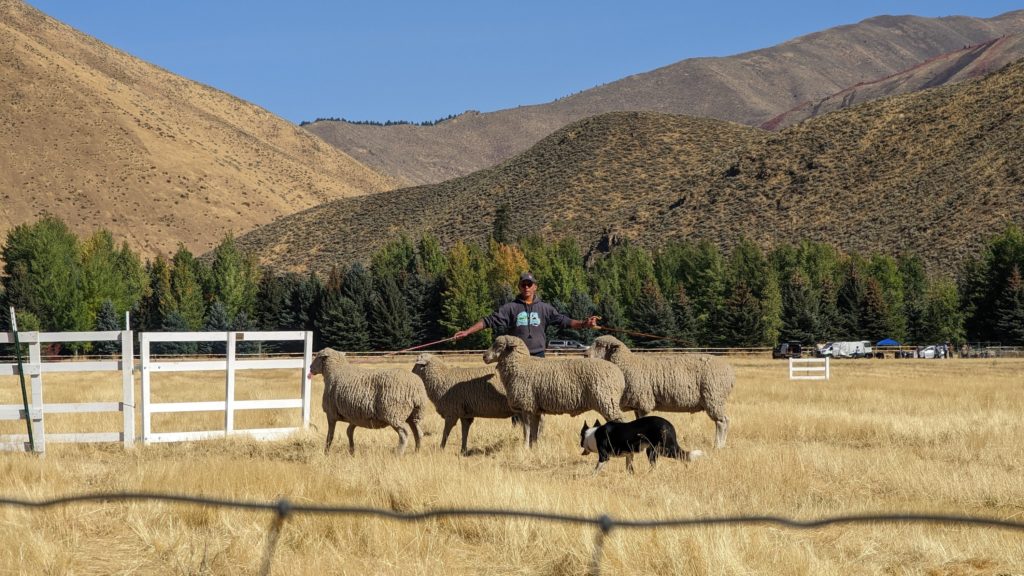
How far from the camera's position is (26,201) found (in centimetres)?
12975

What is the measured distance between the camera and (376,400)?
13.5 m

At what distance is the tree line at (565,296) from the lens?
2584 inches

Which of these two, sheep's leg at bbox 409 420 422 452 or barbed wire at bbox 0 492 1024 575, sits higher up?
barbed wire at bbox 0 492 1024 575

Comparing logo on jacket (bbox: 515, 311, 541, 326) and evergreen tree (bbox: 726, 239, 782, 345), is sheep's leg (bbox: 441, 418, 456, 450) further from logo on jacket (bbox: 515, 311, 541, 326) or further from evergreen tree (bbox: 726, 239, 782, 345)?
evergreen tree (bbox: 726, 239, 782, 345)

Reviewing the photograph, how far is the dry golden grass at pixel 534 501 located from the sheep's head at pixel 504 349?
1159 mm

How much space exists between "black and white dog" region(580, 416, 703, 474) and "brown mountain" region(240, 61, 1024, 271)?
2890 inches

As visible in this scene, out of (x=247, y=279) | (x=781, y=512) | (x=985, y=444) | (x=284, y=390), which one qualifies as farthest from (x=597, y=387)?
(x=247, y=279)

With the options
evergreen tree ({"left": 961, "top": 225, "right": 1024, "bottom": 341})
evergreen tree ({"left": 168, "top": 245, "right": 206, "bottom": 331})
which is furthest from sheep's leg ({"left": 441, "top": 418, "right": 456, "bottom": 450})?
evergreen tree ({"left": 168, "top": 245, "right": 206, "bottom": 331})

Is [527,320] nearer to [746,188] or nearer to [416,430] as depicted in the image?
[416,430]

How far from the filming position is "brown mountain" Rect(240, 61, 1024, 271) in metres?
85.8

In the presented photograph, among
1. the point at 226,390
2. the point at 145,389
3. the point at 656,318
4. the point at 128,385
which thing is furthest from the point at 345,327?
the point at 128,385

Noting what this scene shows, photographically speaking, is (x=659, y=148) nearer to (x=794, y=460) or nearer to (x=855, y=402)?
(x=855, y=402)

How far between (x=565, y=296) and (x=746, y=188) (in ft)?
117

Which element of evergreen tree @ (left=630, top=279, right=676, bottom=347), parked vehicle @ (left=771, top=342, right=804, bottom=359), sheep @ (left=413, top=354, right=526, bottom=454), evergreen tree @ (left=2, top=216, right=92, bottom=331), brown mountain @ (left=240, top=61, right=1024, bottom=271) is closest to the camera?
sheep @ (left=413, top=354, right=526, bottom=454)
